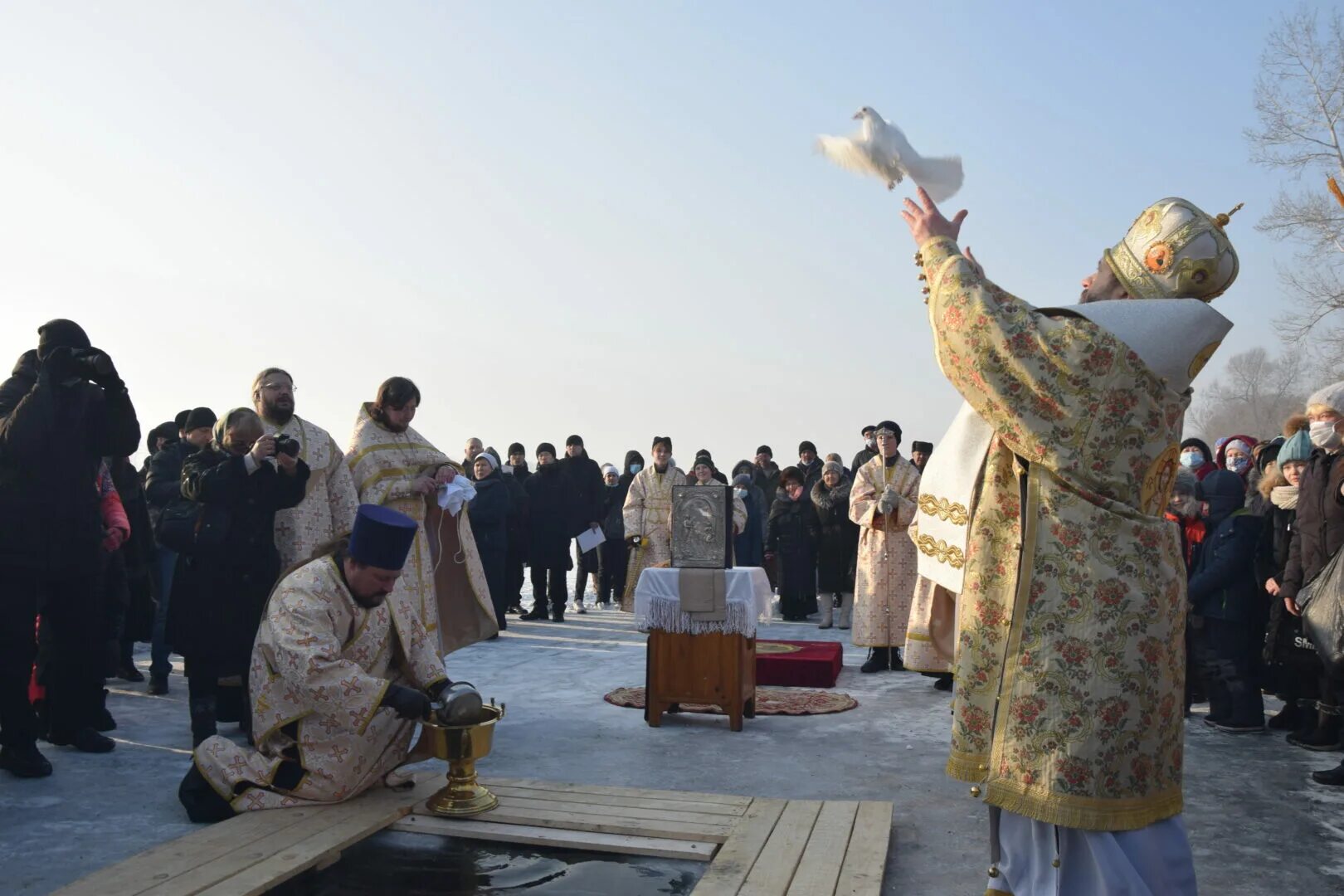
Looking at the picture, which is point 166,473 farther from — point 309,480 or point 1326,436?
point 1326,436

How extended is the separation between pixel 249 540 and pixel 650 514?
6.39 meters

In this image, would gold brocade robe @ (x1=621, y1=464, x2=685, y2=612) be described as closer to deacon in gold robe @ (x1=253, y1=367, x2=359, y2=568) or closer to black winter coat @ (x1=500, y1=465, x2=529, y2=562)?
black winter coat @ (x1=500, y1=465, x2=529, y2=562)

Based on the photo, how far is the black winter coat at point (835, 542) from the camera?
11914 millimetres

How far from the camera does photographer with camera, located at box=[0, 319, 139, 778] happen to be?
504 cm

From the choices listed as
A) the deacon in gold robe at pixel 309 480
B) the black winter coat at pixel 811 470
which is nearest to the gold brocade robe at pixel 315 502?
the deacon in gold robe at pixel 309 480

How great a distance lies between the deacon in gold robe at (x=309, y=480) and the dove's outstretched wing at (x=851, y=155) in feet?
12.6

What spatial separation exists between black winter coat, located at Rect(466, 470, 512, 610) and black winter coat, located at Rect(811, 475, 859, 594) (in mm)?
3351

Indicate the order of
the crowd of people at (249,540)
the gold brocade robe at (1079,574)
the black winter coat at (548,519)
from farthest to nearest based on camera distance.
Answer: the black winter coat at (548,519) → the crowd of people at (249,540) → the gold brocade robe at (1079,574)

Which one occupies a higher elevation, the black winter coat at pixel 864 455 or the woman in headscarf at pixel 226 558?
the black winter coat at pixel 864 455

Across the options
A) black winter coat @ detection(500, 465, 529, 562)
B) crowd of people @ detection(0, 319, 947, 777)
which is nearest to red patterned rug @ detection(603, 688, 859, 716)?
crowd of people @ detection(0, 319, 947, 777)

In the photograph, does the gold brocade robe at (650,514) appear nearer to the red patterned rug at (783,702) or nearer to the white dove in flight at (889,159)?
the red patterned rug at (783,702)

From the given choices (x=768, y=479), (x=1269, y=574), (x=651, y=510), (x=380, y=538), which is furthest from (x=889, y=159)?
(x=768, y=479)

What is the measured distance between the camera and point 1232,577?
651 centimetres

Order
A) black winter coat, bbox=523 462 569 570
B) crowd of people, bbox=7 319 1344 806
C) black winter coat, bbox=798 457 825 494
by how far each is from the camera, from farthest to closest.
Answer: black winter coat, bbox=798 457 825 494
black winter coat, bbox=523 462 569 570
crowd of people, bbox=7 319 1344 806
